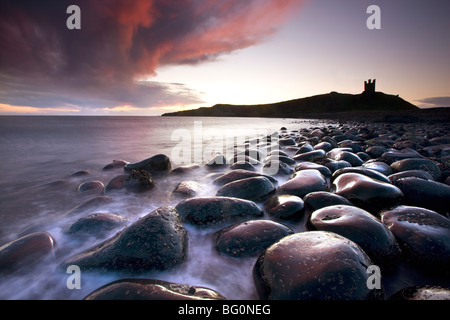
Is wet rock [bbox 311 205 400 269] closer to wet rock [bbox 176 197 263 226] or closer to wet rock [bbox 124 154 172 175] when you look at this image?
wet rock [bbox 176 197 263 226]

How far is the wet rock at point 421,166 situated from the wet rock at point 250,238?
3.07 meters

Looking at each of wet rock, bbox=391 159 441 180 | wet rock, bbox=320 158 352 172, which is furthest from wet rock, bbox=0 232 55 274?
wet rock, bbox=391 159 441 180

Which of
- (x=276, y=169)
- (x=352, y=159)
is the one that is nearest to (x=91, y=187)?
(x=276, y=169)

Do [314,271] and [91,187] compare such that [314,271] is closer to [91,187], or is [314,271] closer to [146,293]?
[146,293]

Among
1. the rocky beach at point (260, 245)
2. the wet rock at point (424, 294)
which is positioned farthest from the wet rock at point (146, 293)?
A: the wet rock at point (424, 294)

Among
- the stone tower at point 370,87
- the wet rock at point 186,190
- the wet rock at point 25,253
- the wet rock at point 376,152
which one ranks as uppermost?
the stone tower at point 370,87

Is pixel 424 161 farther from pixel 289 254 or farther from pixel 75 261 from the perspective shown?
pixel 75 261

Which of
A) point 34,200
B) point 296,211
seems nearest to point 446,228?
point 296,211

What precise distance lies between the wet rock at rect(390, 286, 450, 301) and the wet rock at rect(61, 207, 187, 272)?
149cm

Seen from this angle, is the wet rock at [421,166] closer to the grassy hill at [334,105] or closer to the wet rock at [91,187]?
the wet rock at [91,187]

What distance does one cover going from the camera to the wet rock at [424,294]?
1128 millimetres

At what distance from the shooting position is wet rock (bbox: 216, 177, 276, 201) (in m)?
2.75
